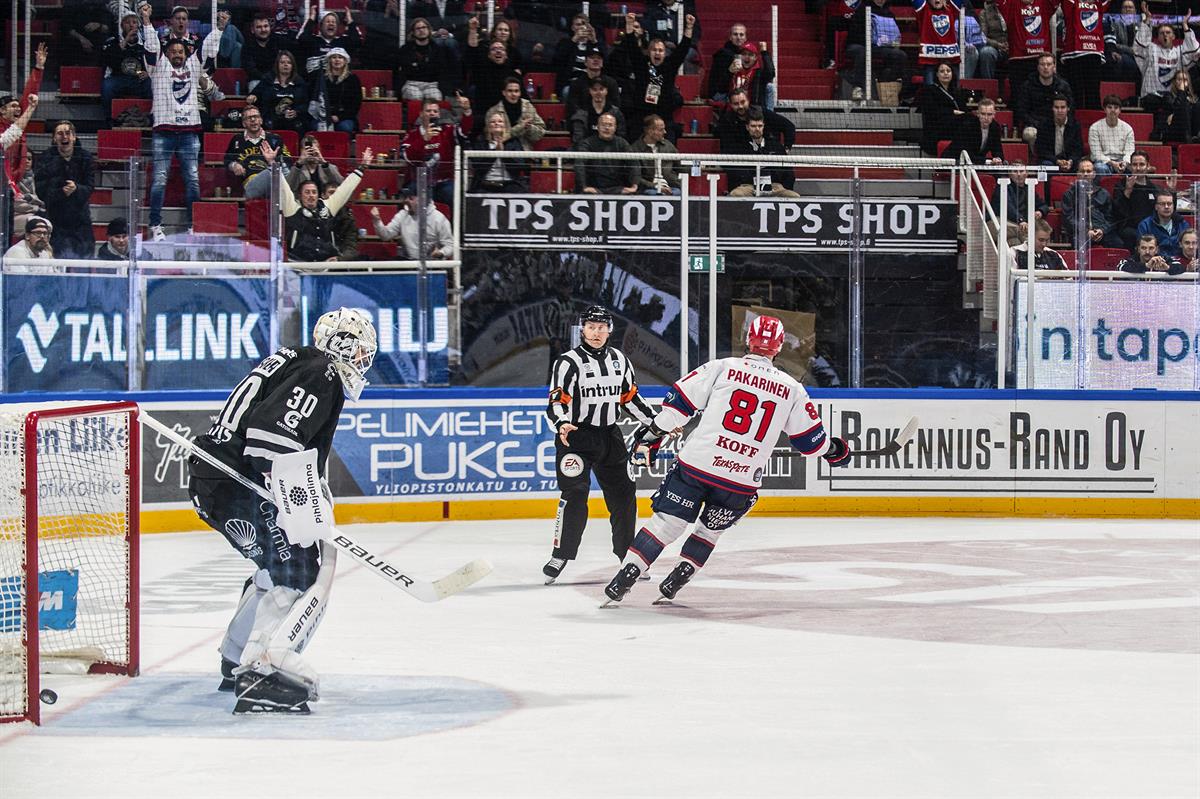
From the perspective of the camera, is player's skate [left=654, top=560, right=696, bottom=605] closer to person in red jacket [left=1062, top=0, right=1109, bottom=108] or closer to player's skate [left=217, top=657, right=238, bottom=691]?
player's skate [left=217, top=657, right=238, bottom=691]

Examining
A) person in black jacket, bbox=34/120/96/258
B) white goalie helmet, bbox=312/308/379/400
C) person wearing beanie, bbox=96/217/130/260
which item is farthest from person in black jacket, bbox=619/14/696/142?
white goalie helmet, bbox=312/308/379/400

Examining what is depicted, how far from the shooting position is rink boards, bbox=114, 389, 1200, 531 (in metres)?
11.9

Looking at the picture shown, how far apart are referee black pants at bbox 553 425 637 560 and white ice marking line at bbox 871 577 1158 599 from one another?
148 cm

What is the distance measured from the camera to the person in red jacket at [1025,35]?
15.6 metres

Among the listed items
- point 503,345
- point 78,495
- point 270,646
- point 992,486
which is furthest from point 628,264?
point 270,646

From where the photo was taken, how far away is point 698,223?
39.3 ft

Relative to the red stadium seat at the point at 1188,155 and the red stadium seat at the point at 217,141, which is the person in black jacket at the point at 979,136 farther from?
the red stadium seat at the point at 217,141

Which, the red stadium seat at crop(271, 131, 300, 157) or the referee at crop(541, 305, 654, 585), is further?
the red stadium seat at crop(271, 131, 300, 157)

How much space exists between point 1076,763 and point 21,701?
331 cm

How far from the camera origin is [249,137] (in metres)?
12.1

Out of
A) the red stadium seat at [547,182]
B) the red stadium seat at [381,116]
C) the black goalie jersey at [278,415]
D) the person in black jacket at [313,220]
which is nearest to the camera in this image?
the black goalie jersey at [278,415]

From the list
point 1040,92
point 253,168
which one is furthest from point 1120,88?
point 253,168

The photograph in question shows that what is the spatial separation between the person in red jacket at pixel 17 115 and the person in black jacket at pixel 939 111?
7.57m

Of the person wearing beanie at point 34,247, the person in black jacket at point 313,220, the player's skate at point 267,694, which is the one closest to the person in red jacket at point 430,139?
the person in black jacket at point 313,220
